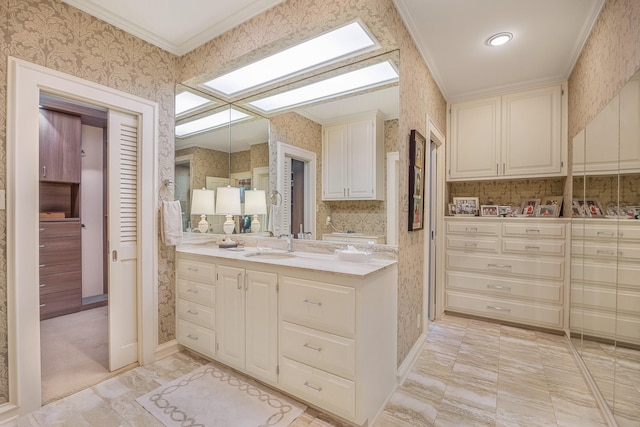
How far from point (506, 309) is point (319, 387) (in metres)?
2.49

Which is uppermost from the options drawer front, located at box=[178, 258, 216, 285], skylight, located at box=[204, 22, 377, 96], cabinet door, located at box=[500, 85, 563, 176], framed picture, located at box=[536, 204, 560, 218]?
skylight, located at box=[204, 22, 377, 96]

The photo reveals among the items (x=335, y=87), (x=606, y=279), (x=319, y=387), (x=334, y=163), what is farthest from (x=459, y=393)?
(x=335, y=87)

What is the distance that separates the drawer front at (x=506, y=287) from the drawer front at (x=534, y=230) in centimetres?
49

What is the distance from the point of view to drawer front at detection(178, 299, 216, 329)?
7.40ft

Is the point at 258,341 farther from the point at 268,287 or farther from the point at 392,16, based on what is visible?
the point at 392,16

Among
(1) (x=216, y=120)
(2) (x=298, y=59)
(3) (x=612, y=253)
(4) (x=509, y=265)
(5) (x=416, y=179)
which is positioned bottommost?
(4) (x=509, y=265)

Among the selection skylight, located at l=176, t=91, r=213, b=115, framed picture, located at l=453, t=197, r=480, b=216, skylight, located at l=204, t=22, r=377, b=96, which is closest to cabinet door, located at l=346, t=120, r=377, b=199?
skylight, located at l=204, t=22, r=377, b=96

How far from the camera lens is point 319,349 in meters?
1.67

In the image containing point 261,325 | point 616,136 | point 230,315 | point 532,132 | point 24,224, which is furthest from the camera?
point 532,132

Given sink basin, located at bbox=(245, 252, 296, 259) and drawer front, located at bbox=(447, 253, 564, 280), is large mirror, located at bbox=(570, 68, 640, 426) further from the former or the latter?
sink basin, located at bbox=(245, 252, 296, 259)

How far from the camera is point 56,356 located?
2.42 m

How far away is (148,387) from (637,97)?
340 cm

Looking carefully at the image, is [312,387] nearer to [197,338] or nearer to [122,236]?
[197,338]

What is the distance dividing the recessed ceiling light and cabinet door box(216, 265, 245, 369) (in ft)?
8.87
